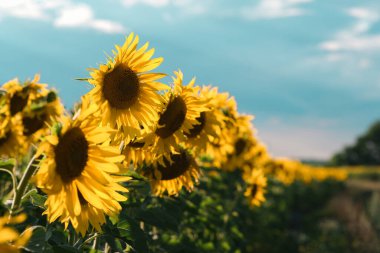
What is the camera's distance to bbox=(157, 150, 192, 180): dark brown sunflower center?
332 centimetres

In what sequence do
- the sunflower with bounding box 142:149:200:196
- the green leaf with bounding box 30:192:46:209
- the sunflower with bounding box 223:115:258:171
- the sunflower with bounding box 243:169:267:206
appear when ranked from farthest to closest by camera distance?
1. the sunflower with bounding box 243:169:267:206
2. the sunflower with bounding box 223:115:258:171
3. the sunflower with bounding box 142:149:200:196
4. the green leaf with bounding box 30:192:46:209

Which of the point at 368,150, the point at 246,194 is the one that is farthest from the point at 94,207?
the point at 368,150

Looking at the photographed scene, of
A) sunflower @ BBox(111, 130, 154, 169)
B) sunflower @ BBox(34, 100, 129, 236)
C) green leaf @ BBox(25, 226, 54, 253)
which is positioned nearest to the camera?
green leaf @ BBox(25, 226, 54, 253)

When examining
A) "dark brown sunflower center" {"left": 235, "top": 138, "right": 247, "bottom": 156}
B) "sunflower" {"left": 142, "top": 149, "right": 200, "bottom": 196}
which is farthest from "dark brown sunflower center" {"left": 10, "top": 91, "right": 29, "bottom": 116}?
"dark brown sunflower center" {"left": 235, "top": 138, "right": 247, "bottom": 156}

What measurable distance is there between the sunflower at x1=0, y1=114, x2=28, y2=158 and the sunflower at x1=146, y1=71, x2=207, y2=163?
65cm

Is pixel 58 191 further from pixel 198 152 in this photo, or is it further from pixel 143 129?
pixel 198 152

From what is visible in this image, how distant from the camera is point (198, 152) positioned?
3.65 m

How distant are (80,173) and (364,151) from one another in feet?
203

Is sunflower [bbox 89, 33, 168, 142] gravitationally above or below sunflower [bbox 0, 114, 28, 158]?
above

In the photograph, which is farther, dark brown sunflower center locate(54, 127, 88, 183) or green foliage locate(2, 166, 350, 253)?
green foliage locate(2, 166, 350, 253)

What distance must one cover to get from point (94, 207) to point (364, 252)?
1153cm

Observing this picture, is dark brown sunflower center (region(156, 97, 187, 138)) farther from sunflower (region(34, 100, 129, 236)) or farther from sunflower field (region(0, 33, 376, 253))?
sunflower (region(34, 100, 129, 236))

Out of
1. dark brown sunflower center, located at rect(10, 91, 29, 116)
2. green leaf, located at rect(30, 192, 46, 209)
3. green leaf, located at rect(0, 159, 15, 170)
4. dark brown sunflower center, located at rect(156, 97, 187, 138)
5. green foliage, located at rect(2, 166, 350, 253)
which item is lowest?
green foliage, located at rect(2, 166, 350, 253)

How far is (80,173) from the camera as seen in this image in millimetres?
2176
